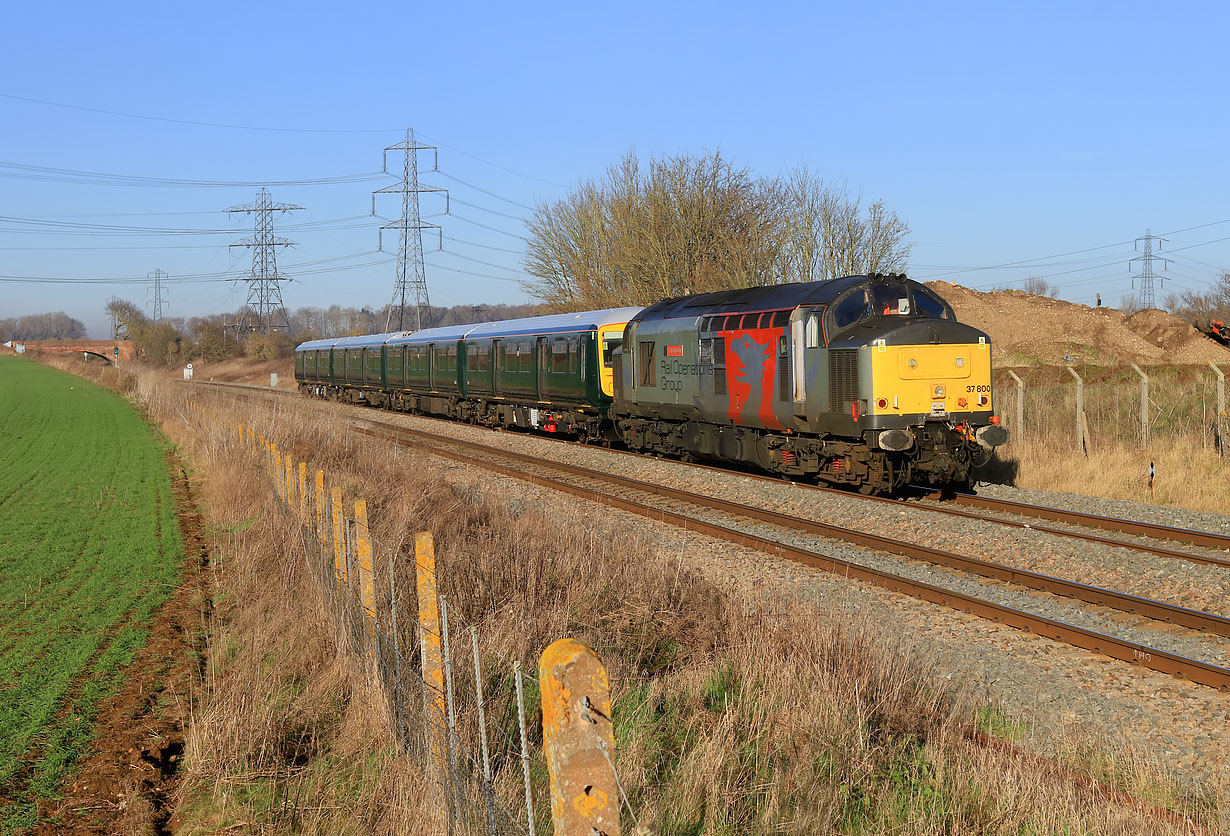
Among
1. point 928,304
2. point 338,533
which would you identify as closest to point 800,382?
point 928,304

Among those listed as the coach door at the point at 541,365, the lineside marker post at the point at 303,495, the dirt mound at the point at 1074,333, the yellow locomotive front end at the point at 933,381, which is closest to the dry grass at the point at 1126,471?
the yellow locomotive front end at the point at 933,381

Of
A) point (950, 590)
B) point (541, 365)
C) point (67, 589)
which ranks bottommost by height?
point (67, 589)

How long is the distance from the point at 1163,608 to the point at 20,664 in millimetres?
10048

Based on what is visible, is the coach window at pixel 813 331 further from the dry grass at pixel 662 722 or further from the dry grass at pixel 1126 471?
Answer: the dry grass at pixel 662 722

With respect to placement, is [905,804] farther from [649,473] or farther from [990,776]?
[649,473]

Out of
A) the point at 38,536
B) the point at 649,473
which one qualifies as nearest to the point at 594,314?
the point at 649,473

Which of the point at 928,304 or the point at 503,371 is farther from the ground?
the point at 928,304

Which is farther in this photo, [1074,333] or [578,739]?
[1074,333]

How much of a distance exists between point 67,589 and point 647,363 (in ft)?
38.5

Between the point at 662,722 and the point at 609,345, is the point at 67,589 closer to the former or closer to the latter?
the point at 662,722

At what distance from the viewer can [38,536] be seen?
15688mm

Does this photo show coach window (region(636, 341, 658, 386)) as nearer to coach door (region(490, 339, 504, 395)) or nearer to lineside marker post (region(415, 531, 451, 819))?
coach door (region(490, 339, 504, 395))

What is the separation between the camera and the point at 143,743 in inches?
280

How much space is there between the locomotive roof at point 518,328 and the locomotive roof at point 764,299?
2619 mm
